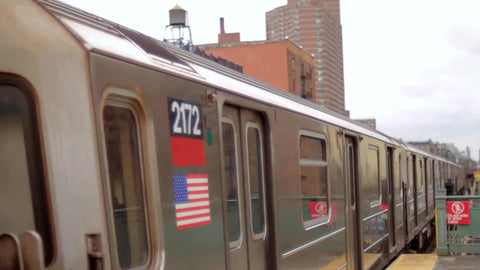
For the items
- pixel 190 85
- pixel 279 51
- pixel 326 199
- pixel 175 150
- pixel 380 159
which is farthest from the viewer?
pixel 279 51

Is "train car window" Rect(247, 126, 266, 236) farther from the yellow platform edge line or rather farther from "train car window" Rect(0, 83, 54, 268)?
the yellow platform edge line

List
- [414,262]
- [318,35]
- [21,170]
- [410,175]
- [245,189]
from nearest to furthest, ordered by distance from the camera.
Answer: [21,170] → [245,189] → [414,262] → [410,175] → [318,35]

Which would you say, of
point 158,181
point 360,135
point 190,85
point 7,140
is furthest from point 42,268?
point 360,135

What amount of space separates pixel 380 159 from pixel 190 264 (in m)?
7.98

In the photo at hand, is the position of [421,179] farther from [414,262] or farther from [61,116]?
[61,116]

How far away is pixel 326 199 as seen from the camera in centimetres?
666

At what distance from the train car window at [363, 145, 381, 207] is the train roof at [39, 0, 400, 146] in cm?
441

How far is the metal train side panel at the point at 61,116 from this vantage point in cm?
228

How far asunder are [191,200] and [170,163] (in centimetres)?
34

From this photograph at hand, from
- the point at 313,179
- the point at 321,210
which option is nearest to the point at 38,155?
the point at 313,179

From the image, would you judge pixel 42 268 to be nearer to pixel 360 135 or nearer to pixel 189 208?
pixel 189 208

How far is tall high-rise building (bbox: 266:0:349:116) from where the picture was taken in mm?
166875

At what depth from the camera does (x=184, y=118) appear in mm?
3379

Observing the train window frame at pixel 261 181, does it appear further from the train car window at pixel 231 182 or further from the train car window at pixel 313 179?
the train car window at pixel 313 179
